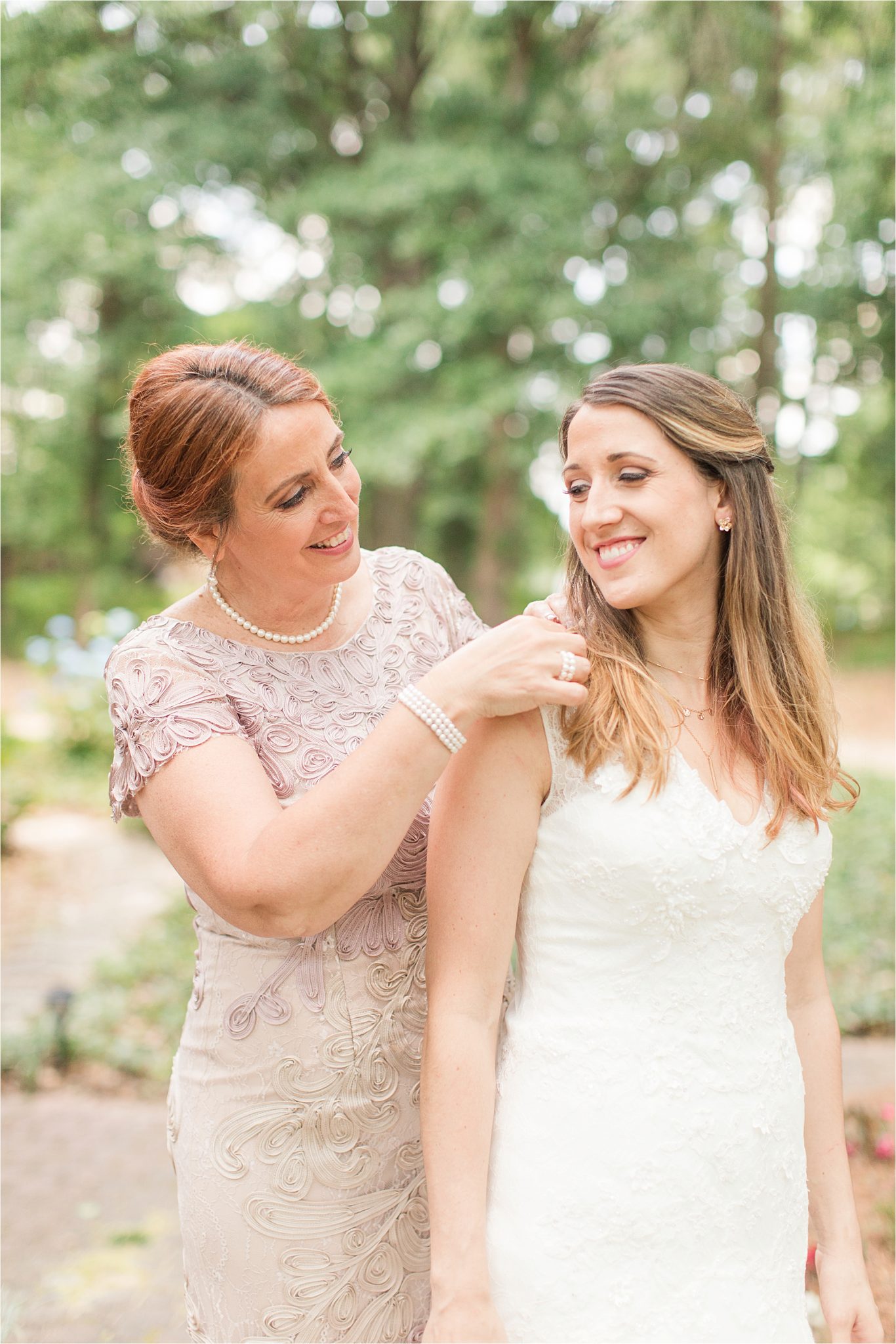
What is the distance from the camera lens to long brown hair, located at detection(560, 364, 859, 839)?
6.10 ft

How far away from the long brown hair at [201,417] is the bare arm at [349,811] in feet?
1.76

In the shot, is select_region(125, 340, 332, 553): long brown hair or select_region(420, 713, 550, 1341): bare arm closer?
select_region(420, 713, 550, 1341): bare arm

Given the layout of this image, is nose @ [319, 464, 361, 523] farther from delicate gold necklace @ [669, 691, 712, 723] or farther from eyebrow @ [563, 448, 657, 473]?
delicate gold necklace @ [669, 691, 712, 723]

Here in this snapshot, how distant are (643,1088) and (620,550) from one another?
88 centimetres

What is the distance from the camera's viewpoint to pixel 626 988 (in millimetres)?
1805

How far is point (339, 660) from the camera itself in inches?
85.8

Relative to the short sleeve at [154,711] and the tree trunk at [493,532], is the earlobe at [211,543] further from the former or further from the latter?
the tree trunk at [493,532]

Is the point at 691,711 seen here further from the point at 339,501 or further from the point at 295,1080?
the point at 295,1080

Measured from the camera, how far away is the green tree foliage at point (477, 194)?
30.7 ft

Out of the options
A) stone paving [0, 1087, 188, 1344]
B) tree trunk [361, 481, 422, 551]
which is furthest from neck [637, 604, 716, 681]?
tree trunk [361, 481, 422, 551]

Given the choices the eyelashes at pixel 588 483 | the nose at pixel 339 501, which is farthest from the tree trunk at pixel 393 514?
the eyelashes at pixel 588 483

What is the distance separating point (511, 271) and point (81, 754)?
618cm

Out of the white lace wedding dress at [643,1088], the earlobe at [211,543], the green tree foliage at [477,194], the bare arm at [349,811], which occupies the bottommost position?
the white lace wedding dress at [643,1088]

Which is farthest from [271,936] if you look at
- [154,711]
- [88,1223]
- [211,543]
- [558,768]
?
[88,1223]
